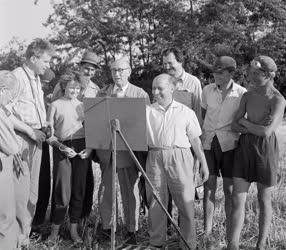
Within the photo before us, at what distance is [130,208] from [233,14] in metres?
19.4

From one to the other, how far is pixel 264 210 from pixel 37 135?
2523 mm

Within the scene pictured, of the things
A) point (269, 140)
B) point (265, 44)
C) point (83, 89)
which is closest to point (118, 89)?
point (83, 89)

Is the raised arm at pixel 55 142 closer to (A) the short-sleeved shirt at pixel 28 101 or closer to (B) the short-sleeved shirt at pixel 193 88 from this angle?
(A) the short-sleeved shirt at pixel 28 101

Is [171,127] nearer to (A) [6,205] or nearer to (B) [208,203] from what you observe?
(B) [208,203]

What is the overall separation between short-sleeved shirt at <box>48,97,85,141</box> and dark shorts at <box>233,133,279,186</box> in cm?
181

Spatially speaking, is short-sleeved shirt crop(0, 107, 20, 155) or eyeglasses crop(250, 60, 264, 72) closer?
short-sleeved shirt crop(0, 107, 20, 155)

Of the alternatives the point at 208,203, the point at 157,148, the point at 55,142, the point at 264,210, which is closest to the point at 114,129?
the point at 157,148

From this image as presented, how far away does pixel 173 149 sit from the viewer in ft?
15.2

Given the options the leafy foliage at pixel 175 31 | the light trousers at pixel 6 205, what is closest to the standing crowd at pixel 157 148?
the light trousers at pixel 6 205

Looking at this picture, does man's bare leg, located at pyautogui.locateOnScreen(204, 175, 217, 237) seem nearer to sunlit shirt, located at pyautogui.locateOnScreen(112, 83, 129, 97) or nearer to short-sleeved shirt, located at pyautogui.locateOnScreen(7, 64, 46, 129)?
sunlit shirt, located at pyautogui.locateOnScreen(112, 83, 129, 97)

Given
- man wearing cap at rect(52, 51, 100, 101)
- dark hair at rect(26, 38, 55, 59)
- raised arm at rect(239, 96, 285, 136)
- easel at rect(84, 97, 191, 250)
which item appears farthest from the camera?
man wearing cap at rect(52, 51, 100, 101)

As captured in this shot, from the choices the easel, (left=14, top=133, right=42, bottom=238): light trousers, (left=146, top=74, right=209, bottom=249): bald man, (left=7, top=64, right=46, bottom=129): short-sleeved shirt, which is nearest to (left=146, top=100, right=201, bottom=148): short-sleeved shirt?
(left=146, top=74, right=209, bottom=249): bald man

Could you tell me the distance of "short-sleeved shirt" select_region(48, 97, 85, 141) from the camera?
507 centimetres

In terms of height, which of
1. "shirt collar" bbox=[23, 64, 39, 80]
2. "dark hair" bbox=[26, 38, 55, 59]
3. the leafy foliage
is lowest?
"shirt collar" bbox=[23, 64, 39, 80]
